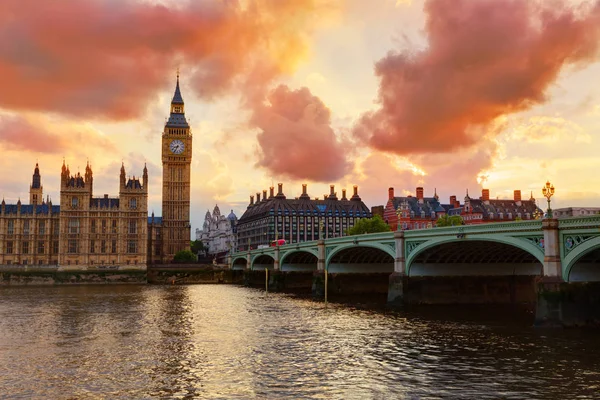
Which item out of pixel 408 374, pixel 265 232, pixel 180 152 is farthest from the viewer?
pixel 265 232

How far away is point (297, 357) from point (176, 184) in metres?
145

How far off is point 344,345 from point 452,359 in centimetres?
706

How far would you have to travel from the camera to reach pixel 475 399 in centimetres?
2275

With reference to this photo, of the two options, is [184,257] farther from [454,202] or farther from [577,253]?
[577,253]

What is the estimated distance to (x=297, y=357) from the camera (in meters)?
31.7

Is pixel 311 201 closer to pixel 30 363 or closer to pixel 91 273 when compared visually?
pixel 91 273

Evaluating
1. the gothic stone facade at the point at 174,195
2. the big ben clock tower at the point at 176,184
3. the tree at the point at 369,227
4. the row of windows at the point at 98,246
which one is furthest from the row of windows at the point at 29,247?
the tree at the point at 369,227

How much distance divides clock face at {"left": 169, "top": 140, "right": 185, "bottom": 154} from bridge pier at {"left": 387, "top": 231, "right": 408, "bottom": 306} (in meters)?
125

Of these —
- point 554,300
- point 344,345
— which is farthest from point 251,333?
point 554,300

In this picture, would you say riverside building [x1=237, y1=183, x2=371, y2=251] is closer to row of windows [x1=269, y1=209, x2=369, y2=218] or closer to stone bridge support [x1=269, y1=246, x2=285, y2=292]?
row of windows [x1=269, y1=209, x2=369, y2=218]

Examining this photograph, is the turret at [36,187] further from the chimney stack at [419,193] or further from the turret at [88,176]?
the chimney stack at [419,193]

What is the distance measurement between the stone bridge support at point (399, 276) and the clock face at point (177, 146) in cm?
12516

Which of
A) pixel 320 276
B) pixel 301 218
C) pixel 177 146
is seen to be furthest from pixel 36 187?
pixel 320 276

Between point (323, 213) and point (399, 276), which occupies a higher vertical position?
point (323, 213)
